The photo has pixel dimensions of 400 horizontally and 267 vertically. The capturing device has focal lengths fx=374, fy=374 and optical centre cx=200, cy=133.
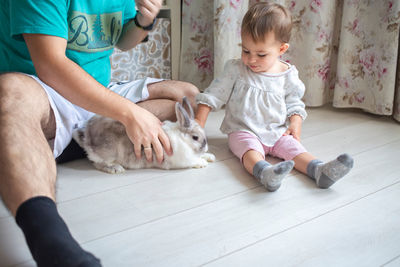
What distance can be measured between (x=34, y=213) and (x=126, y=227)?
1.10ft

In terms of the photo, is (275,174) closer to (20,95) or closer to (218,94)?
(218,94)

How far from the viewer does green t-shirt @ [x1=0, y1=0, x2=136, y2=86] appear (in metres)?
1.06

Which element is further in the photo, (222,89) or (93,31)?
(222,89)

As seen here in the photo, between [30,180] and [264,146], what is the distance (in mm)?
906

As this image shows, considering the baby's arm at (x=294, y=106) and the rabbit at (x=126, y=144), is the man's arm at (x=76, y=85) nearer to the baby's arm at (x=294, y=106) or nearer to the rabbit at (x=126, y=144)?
the rabbit at (x=126, y=144)

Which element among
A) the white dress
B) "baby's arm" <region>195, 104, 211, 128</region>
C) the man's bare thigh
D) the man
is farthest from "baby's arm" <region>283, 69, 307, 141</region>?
the man's bare thigh

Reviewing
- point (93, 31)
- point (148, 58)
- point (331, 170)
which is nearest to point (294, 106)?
point (331, 170)

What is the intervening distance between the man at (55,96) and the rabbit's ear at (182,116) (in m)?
0.11

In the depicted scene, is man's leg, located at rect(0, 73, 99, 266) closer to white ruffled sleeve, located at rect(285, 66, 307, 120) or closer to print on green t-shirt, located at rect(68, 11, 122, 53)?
print on green t-shirt, located at rect(68, 11, 122, 53)

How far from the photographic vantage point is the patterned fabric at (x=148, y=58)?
6.68 ft

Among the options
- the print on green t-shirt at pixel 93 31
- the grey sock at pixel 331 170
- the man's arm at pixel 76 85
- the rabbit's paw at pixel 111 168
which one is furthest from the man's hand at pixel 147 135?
the grey sock at pixel 331 170

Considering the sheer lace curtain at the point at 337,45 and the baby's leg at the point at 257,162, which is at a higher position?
the sheer lace curtain at the point at 337,45

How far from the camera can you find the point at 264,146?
1465 millimetres

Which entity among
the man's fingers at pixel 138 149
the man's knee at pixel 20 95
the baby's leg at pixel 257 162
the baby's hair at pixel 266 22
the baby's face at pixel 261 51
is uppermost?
the baby's hair at pixel 266 22
